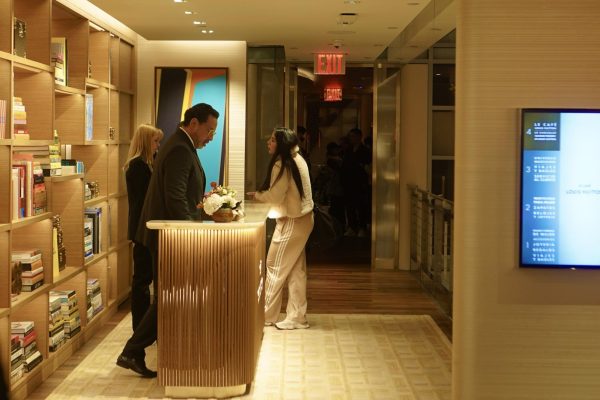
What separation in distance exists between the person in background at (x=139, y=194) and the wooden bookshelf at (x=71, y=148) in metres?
0.48

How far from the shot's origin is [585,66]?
4.10 meters

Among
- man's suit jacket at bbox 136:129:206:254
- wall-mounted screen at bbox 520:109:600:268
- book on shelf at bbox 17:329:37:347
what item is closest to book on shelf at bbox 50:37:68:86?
man's suit jacket at bbox 136:129:206:254

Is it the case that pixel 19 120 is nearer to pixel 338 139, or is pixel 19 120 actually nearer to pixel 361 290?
pixel 361 290

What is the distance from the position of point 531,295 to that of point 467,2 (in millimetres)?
1432

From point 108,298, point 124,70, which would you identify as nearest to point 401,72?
point 124,70

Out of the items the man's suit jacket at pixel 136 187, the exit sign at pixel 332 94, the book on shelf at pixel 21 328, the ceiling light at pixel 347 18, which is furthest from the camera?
the exit sign at pixel 332 94

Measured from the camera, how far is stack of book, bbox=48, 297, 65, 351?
5.86 metres

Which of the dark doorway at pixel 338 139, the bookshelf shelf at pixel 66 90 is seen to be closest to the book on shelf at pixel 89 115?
the bookshelf shelf at pixel 66 90

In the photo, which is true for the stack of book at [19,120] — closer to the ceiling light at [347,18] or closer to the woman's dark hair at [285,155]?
the woman's dark hair at [285,155]

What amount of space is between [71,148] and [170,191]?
2.25 meters

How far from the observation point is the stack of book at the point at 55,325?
5.86 meters

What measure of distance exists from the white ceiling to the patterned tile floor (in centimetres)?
259

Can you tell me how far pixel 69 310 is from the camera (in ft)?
20.5

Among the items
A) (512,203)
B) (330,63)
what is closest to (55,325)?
(512,203)
